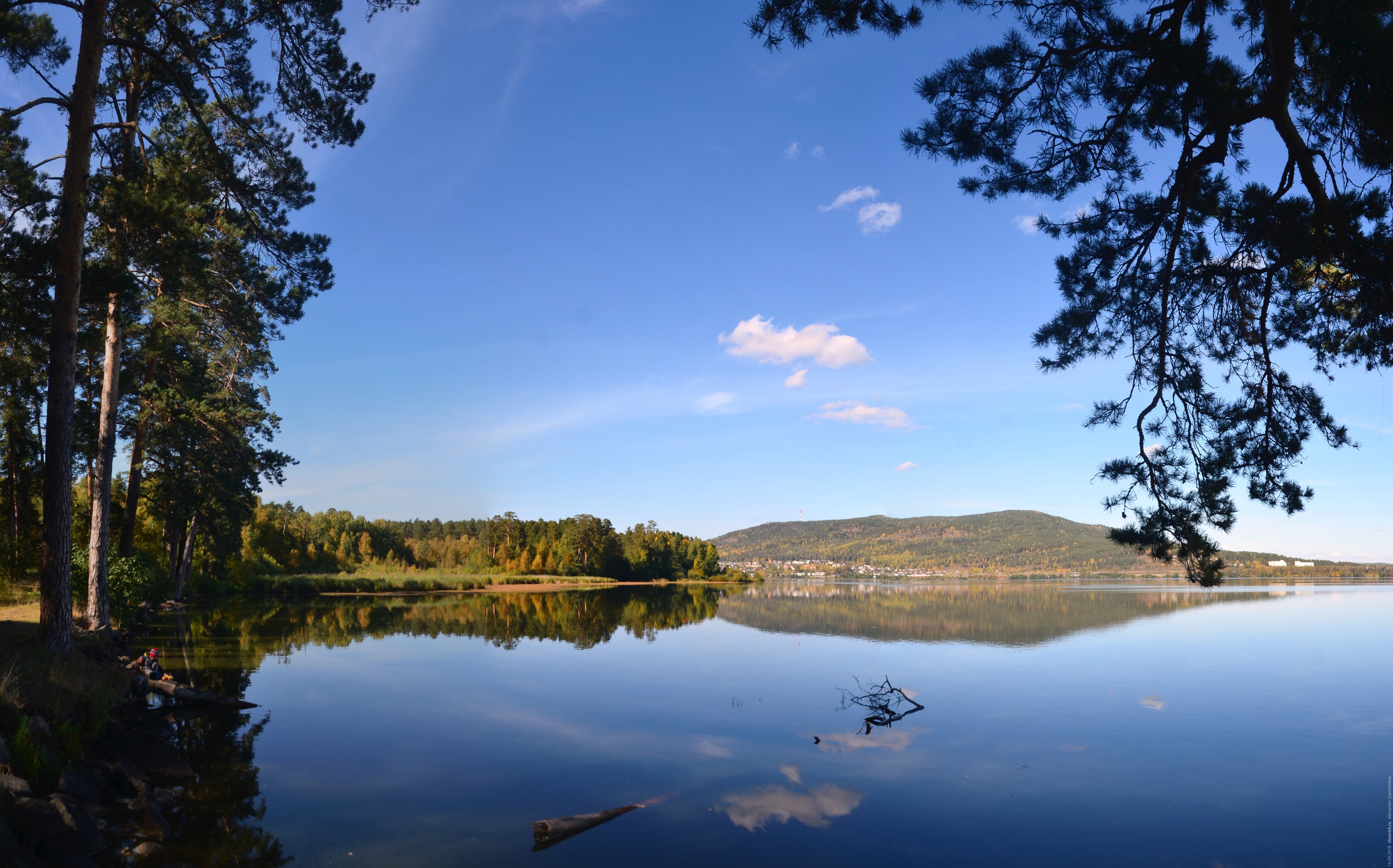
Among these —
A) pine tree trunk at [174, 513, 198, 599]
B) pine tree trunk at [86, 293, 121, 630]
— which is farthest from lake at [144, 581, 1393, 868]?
pine tree trunk at [174, 513, 198, 599]

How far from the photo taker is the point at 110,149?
12922 mm

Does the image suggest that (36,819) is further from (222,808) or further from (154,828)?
(222,808)

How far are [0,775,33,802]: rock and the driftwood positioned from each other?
276 inches

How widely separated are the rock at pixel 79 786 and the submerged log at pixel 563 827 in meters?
4.19

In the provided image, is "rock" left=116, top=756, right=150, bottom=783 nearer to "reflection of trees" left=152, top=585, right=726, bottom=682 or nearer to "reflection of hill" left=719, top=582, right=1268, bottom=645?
"reflection of trees" left=152, top=585, right=726, bottom=682

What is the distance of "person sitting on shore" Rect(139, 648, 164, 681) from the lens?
1298 cm

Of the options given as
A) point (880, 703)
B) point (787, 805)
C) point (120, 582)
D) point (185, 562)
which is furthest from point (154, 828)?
point (185, 562)

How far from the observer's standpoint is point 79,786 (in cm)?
721

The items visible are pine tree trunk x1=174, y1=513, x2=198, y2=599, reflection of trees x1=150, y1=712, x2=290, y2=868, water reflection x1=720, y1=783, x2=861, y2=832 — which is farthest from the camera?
pine tree trunk x1=174, y1=513, x2=198, y2=599

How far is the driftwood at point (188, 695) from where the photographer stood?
41.9ft

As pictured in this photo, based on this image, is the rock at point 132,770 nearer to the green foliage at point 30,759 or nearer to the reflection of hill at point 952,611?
the green foliage at point 30,759

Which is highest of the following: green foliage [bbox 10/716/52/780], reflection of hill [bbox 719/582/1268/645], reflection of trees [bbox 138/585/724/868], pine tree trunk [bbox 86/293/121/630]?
pine tree trunk [bbox 86/293/121/630]

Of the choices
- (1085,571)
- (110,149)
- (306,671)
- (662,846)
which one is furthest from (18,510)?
(1085,571)

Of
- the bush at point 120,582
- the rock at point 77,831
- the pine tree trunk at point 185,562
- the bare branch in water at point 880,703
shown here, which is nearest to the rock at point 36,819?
the rock at point 77,831
